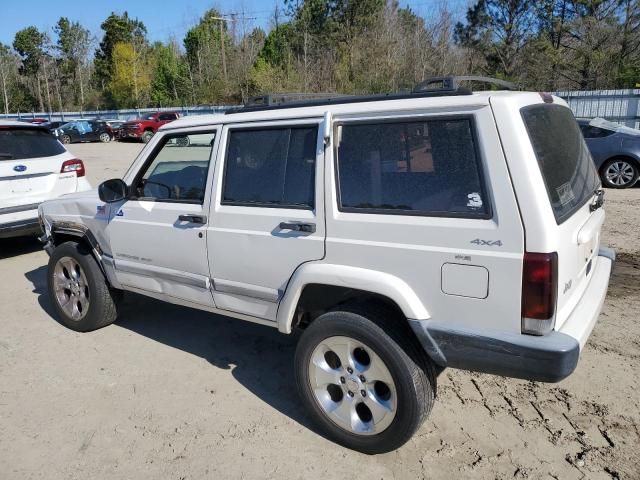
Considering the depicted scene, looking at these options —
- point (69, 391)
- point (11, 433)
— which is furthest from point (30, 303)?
A: point (11, 433)

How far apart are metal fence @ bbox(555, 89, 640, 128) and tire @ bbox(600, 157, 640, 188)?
36.8 ft

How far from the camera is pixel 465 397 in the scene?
3.53 m

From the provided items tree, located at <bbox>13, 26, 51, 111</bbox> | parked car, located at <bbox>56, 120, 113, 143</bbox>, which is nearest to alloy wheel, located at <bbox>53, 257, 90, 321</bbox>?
parked car, located at <bbox>56, 120, 113, 143</bbox>

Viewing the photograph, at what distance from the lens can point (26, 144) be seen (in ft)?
23.7

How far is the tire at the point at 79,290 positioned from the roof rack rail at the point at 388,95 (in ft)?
6.39

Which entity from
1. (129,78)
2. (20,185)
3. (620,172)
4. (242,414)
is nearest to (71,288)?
(242,414)

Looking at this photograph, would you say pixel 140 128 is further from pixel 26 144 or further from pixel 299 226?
pixel 299 226

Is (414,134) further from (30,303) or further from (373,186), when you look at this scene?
(30,303)

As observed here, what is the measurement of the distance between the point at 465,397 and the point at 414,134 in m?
1.81

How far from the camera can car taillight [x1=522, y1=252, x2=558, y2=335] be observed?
2.40m

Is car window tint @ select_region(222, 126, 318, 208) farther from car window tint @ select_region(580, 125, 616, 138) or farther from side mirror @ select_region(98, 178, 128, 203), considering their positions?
car window tint @ select_region(580, 125, 616, 138)

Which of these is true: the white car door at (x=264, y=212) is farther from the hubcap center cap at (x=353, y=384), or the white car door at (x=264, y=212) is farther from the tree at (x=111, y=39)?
the tree at (x=111, y=39)

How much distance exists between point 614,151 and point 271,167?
986cm

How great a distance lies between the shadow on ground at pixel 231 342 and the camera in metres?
3.72
